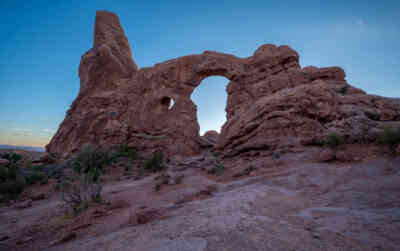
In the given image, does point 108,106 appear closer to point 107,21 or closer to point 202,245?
point 107,21

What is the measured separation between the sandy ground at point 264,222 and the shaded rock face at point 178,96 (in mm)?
5333

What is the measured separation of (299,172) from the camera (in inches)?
191

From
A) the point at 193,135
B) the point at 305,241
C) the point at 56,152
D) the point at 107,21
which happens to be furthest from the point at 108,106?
Answer: the point at 305,241

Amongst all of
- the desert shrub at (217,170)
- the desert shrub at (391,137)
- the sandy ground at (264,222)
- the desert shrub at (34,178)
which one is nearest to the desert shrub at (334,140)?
the desert shrub at (391,137)

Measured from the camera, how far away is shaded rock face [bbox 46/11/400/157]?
394 inches

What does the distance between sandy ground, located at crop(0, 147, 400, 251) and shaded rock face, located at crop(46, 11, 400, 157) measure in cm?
533

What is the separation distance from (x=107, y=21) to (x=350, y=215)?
2843 cm

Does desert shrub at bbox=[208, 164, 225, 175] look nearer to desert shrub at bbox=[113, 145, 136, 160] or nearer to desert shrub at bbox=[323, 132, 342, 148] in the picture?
desert shrub at bbox=[323, 132, 342, 148]

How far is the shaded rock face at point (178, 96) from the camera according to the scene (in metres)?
10.0

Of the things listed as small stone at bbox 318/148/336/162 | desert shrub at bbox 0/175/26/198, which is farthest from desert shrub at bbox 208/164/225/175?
desert shrub at bbox 0/175/26/198

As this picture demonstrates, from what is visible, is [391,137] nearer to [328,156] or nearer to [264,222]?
[328,156]

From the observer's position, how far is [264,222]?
209cm

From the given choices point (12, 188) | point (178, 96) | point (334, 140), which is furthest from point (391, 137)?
point (178, 96)

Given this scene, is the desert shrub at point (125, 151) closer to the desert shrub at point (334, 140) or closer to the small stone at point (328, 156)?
the small stone at point (328, 156)
